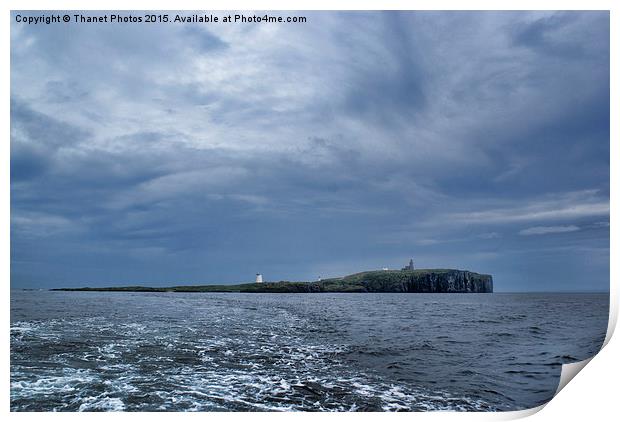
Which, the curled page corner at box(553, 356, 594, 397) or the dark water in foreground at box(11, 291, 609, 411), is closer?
the dark water in foreground at box(11, 291, 609, 411)

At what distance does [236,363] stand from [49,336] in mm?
6628

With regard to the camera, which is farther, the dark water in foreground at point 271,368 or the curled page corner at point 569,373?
the curled page corner at point 569,373

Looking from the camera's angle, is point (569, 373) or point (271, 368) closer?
point (569, 373)

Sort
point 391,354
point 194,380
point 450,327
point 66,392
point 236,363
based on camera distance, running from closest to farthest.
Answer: point 66,392
point 194,380
point 236,363
point 391,354
point 450,327

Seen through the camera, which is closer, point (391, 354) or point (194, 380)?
point (194, 380)

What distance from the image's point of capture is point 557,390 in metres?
8.46
